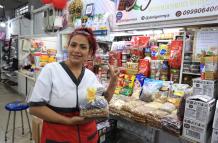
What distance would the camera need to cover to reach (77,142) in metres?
1.40

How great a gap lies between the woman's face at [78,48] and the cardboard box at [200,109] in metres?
1.00

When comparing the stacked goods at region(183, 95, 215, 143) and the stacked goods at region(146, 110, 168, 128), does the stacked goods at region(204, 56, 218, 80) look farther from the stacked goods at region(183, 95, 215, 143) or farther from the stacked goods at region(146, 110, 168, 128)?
the stacked goods at region(146, 110, 168, 128)

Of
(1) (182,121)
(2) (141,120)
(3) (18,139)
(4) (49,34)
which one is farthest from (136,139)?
(4) (49,34)

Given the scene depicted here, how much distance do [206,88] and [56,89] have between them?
1.38 m

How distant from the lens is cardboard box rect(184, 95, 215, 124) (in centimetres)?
166

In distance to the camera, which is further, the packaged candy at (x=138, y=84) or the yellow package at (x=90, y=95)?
the packaged candy at (x=138, y=84)

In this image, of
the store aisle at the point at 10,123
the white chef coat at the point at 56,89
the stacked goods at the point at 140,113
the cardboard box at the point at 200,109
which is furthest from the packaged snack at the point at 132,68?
the store aisle at the point at 10,123

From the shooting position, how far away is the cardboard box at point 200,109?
1664mm

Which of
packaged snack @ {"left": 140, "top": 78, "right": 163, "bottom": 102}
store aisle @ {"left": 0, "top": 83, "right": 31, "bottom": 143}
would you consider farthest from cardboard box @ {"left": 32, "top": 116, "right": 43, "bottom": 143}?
packaged snack @ {"left": 140, "top": 78, "right": 163, "bottom": 102}

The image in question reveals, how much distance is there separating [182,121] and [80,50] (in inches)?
44.8

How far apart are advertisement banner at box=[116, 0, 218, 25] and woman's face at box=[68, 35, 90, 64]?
1.43 m

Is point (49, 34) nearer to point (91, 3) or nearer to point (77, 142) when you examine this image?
point (91, 3)

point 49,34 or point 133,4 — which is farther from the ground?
point 133,4

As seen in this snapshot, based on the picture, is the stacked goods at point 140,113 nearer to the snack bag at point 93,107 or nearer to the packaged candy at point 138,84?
the packaged candy at point 138,84
